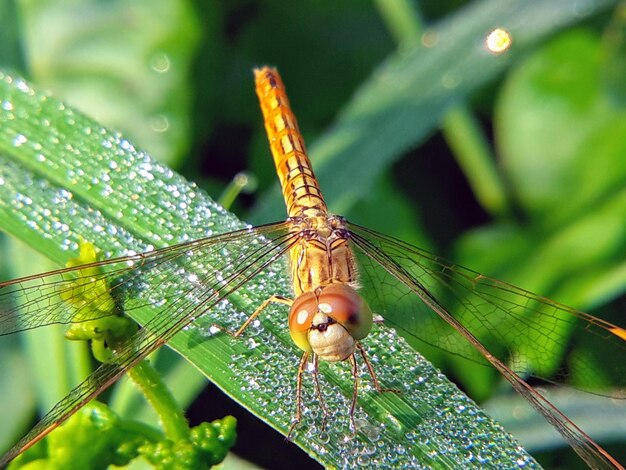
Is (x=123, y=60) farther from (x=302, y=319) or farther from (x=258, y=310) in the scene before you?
(x=302, y=319)

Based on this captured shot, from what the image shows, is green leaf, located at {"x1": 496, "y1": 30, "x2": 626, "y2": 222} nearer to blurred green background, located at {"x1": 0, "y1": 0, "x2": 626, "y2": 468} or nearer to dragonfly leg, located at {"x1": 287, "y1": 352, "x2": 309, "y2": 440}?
blurred green background, located at {"x1": 0, "y1": 0, "x2": 626, "y2": 468}

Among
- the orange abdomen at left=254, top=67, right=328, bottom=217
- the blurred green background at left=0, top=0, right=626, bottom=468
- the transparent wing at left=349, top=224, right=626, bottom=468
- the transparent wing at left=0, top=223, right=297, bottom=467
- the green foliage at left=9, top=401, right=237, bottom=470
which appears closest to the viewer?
the green foliage at left=9, top=401, right=237, bottom=470

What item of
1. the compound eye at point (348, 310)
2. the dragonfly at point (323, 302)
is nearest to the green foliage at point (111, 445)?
the dragonfly at point (323, 302)

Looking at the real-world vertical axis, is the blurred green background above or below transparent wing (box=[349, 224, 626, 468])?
above

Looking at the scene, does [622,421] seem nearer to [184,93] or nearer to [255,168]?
[255,168]

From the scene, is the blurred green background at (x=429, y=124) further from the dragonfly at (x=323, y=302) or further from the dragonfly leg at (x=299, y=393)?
the dragonfly leg at (x=299, y=393)

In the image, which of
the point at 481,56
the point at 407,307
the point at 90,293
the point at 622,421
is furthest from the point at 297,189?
the point at 622,421

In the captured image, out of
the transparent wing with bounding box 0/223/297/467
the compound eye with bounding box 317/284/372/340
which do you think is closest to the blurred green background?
the transparent wing with bounding box 0/223/297/467
